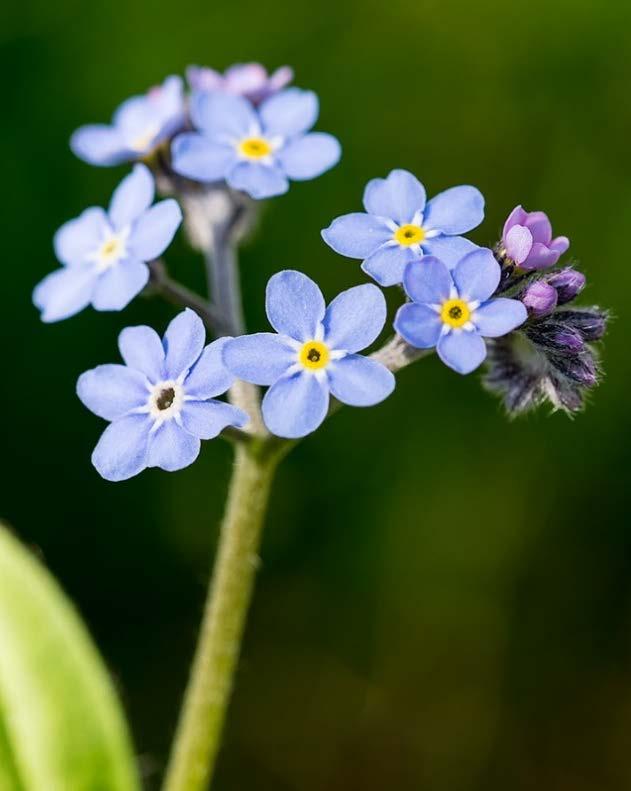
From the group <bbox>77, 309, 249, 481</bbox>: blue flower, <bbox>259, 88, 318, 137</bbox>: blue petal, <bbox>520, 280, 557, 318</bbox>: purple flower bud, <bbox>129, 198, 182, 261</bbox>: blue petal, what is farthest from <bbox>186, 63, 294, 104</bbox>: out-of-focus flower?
<bbox>520, 280, 557, 318</bbox>: purple flower bud

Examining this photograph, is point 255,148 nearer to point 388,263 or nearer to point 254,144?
point 254,144

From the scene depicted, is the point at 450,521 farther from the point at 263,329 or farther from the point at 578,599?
the point at 263,329

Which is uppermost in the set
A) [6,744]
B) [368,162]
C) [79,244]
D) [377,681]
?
[368,162]

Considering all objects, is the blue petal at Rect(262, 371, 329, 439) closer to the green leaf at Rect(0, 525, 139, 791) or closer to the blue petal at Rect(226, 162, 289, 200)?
the blue petal at Rect(226, 162, 289, 200)

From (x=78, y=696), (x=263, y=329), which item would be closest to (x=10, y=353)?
(x=263, y=329)

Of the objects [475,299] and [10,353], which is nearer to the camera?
[475,299]

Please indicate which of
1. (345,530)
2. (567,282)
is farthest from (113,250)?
(345,530)
